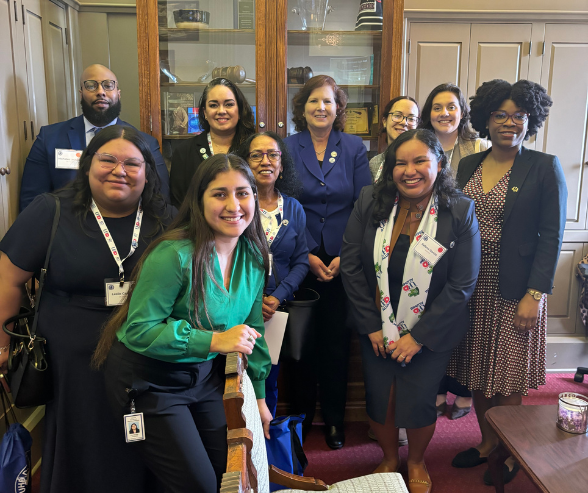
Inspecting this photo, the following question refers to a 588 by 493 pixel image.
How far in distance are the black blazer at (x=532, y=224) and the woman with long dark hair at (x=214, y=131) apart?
1.24m

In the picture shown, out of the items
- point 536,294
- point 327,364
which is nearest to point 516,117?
point 536,294

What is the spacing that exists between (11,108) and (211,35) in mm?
1135

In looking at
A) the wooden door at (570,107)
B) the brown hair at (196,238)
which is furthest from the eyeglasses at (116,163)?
the wooden door at (570,107)

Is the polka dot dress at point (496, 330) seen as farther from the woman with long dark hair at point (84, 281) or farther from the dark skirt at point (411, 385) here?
the woman with long dark hair at point (84, 281)

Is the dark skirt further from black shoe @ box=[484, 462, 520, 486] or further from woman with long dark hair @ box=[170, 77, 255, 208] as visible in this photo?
woman with long dark hair @ box=[170, 77, 255, 208]

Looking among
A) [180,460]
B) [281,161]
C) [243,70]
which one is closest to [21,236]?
[180,460]

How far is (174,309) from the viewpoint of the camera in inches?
53.7

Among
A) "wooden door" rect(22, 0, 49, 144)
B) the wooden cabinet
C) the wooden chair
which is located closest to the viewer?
the wooden chair

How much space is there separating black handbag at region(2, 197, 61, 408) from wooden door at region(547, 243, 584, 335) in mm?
3174

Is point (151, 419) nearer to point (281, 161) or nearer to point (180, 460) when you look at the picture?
point (180, 460)

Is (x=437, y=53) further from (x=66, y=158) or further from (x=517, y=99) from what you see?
(x=66, y=158)

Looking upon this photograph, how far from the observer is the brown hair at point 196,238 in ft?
4.43

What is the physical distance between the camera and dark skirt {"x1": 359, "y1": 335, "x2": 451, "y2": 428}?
190 centimetres

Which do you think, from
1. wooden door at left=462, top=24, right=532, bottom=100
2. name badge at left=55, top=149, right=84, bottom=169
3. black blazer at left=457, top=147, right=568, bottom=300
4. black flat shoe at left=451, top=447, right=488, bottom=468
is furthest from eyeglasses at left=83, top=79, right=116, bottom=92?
black flat shoe at left=451, top=447, right=488, bottom=468
